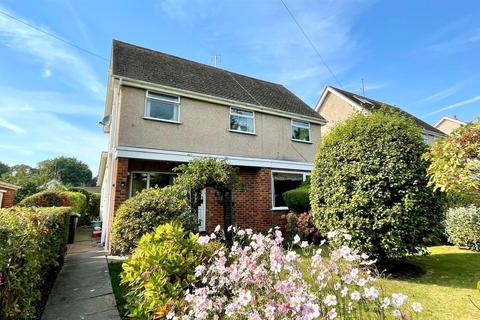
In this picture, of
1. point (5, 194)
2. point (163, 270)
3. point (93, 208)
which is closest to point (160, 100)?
point (163, 270)

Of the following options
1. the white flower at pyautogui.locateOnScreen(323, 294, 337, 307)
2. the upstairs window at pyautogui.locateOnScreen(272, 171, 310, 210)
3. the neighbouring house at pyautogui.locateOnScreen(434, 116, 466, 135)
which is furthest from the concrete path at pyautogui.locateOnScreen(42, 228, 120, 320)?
the neighbouring house at pyautogui.locateOnScreen(434, 116, 466, 135)

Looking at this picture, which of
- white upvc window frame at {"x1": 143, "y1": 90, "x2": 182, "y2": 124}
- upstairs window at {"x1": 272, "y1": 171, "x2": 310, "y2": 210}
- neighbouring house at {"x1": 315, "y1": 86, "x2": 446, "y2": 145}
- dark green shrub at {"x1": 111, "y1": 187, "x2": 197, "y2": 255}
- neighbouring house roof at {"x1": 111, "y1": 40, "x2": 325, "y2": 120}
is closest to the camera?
dark green shrub at {"x1": 111, "y1": 187, "x2": 197, "y2": 255}

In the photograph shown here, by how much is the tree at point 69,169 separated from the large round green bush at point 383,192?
88.8 metres

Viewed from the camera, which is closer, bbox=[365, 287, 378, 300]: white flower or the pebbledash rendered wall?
bbox=[365, 287, 378, 300]: white flower

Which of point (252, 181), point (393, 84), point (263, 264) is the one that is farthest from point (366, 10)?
point (263, 264)

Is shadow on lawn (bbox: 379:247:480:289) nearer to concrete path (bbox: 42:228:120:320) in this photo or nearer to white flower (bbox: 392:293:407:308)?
white flower (bbox: 392:293:407:308)

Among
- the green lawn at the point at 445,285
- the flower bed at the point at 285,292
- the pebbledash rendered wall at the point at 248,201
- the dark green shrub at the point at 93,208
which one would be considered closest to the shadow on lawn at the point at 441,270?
the green lawn at the point at 445,285

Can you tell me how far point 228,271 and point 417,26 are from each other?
12.4 m

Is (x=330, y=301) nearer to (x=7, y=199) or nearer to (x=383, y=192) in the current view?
(x=383, y=192)

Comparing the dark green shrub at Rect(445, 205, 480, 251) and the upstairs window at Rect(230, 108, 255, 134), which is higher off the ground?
the upstairs window at Rect(230, 108, 255, 134)

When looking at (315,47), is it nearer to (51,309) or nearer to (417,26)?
(417,26)

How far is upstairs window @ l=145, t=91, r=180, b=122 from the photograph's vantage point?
10.8 metres

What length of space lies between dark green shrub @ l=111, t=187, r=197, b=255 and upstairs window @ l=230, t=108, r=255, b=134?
238 inches

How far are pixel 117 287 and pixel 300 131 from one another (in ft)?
40.2
